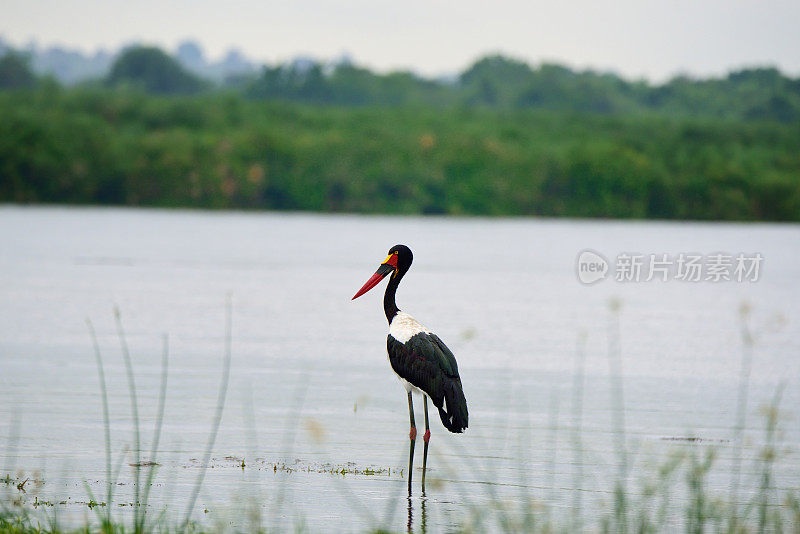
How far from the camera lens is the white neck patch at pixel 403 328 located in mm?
8789

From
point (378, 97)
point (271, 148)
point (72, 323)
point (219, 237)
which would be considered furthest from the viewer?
point (378, 97)

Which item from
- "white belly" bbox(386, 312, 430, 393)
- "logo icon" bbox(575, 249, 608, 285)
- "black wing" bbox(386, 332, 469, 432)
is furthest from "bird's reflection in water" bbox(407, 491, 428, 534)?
"logo icon" bbox(575, 249, 608, 285)

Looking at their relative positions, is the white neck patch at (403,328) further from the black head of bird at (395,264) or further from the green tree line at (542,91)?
the green tree line at (542,91)

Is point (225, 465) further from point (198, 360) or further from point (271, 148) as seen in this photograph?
point (271, 148)

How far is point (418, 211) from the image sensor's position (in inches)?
2660

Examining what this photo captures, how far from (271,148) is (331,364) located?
2050 inches

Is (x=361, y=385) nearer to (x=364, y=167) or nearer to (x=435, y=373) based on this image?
(x=435, y=373)

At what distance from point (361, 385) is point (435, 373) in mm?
4364

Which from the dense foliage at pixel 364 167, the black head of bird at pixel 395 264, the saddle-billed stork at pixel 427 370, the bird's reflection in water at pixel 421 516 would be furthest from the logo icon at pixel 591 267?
the dense foliage at pixel 364 167

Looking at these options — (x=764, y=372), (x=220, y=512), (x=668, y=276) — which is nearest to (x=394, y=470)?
(x=220, y=512)

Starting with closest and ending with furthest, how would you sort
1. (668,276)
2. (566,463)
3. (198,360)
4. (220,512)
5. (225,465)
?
(220,512) → (225,465) → (566,463) → (198,360) → (668,276)

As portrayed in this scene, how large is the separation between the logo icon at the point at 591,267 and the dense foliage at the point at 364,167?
27596 millimetres

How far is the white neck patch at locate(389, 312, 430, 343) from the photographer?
8789mm

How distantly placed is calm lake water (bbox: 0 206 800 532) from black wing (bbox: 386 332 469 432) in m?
0.48
